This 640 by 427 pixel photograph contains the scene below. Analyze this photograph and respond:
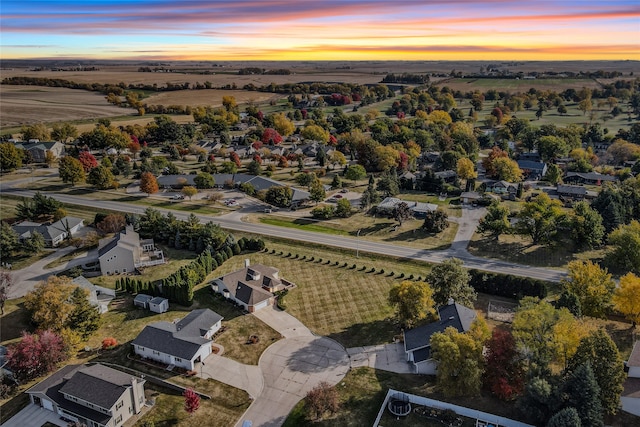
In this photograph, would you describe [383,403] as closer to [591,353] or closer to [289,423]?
[289,423]

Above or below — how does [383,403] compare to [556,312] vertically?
below

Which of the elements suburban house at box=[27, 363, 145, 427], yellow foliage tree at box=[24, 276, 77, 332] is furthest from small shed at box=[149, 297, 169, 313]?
suburban house at box=[27, 363, 145, 427]

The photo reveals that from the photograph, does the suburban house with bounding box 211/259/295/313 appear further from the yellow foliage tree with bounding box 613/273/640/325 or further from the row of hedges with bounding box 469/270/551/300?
Answer: the yellow foliage tree with bounding box 613/273/640/325

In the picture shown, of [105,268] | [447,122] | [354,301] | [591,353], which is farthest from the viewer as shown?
[447,122]

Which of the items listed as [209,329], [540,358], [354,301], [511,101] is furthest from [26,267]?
[511,101]

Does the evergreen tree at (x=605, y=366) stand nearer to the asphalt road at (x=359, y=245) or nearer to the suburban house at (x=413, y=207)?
the asphalt road at (x=359, y=245)

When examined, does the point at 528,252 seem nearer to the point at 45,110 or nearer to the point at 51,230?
the point at 51,230

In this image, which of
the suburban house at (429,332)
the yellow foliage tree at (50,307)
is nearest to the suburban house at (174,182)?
the yellow foliage tree at (50,307)
